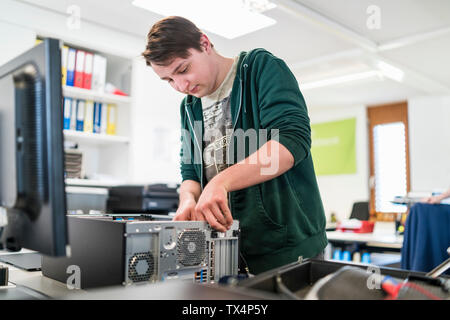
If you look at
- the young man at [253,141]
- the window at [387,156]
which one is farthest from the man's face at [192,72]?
the window at [387,156]

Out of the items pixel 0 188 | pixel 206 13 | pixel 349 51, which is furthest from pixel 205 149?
pixel 349 51

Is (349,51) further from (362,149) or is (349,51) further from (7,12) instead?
(7,12)

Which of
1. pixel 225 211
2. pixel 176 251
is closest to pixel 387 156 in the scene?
pixel 225 211

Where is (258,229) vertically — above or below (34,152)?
below

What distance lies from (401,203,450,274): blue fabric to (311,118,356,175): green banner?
3843 millimetres

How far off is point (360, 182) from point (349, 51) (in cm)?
287

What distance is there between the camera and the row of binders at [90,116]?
10.4 ft

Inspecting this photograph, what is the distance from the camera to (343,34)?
11.7ft

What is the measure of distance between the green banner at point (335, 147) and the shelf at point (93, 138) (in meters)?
4.13

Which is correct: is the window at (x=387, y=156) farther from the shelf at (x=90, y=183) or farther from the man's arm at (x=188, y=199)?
the man's arm at (x=188, y=199)

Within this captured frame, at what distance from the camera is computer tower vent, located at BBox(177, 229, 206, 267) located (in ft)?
2.51

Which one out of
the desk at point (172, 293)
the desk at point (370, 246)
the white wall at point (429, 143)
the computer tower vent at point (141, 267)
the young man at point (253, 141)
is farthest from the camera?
the white wall at point (429, 143)

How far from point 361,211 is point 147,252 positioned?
463 cm

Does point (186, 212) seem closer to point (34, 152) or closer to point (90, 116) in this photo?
point (34, 152)
